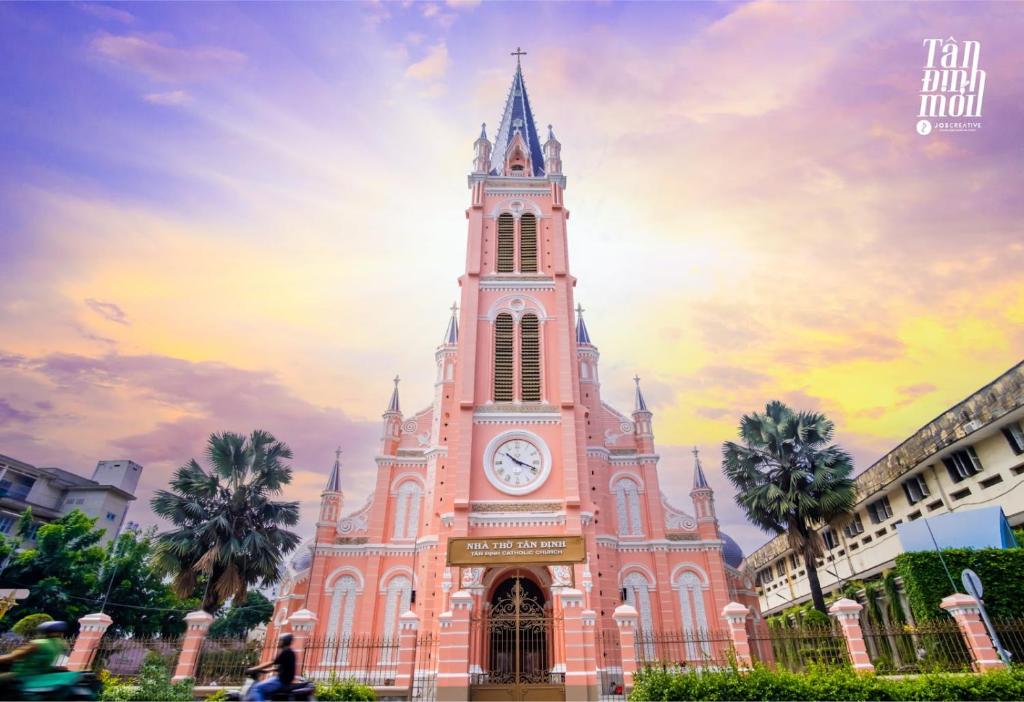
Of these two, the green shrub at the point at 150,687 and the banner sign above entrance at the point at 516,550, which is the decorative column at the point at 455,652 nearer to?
the banner sign above entrance at the point at 516,550

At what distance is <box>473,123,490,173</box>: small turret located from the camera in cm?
3052

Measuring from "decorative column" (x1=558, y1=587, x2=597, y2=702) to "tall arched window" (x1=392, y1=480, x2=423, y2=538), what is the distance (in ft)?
32.2

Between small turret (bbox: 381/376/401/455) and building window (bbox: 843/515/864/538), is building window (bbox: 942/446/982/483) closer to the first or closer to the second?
building window (bbox: 843/515/864/538)

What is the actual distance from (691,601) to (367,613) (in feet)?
44.9

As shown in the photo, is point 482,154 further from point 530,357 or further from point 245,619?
point 245,619

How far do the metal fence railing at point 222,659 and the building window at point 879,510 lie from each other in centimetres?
2789

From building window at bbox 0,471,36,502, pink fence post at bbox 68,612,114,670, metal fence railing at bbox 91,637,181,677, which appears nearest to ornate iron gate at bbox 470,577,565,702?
metal fence railing at bbox 91,637,181,677

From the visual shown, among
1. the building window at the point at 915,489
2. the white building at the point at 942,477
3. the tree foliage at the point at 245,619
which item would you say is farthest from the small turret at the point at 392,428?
the tree foliage at the point at 245,619

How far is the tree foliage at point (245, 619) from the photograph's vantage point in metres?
47.5

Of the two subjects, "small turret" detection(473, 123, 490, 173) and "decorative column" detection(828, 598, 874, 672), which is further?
"small turret" detection(473, 123, 490, 173)

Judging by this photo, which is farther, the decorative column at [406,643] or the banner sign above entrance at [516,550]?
the banner sign above entrance at [516,550]

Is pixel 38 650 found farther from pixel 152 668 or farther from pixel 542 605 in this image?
pixel 542 605

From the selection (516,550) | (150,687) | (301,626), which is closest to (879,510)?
(516,550)

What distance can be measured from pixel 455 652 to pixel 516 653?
1.82 m
